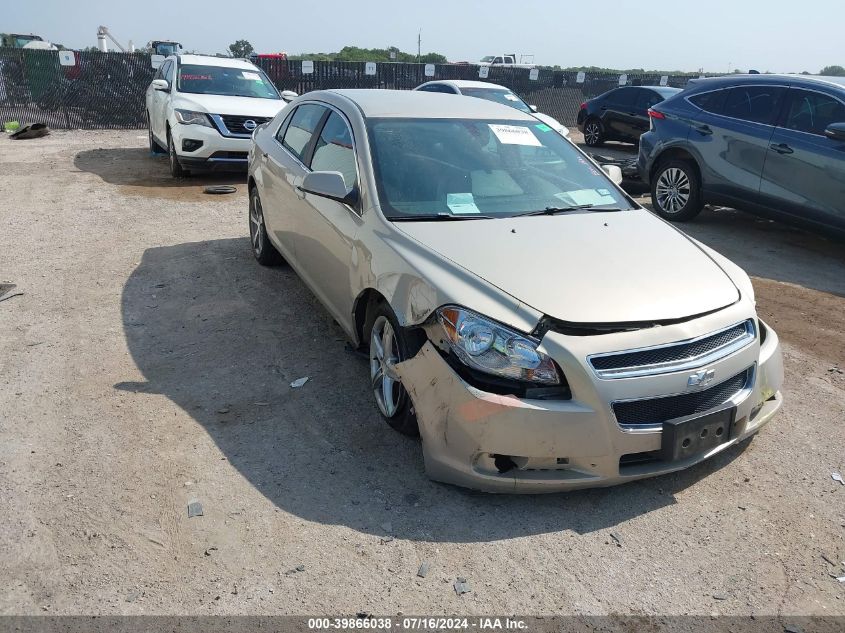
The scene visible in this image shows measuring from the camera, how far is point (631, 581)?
2936mm

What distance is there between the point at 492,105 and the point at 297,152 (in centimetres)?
154

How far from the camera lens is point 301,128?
18.6 feet

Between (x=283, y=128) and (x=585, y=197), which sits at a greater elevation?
(x=283, y=128)

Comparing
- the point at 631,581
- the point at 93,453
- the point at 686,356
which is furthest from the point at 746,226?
the point at 93,453

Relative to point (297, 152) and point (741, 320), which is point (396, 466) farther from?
point (297, 152)

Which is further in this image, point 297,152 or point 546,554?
point 297,152

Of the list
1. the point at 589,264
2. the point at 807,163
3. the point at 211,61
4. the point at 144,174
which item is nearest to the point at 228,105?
the point at 144,174

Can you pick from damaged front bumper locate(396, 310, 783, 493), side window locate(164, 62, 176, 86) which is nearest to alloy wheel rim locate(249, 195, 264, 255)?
damaged front bumper locate(396, 310, 783, 493)

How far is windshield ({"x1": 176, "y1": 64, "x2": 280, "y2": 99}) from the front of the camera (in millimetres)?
11594

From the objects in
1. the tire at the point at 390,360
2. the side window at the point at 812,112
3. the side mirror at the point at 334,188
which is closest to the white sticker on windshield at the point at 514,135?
the side mirror at the point at 334,188

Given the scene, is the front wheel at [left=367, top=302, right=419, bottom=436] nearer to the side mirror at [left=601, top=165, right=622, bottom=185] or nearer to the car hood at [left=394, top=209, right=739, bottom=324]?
the car hood at [left=394, top=209, right=739, bottom=324]

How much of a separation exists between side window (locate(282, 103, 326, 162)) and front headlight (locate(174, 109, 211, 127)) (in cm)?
512

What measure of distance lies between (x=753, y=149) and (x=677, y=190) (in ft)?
3.82

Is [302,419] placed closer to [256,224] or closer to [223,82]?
[256,224]
